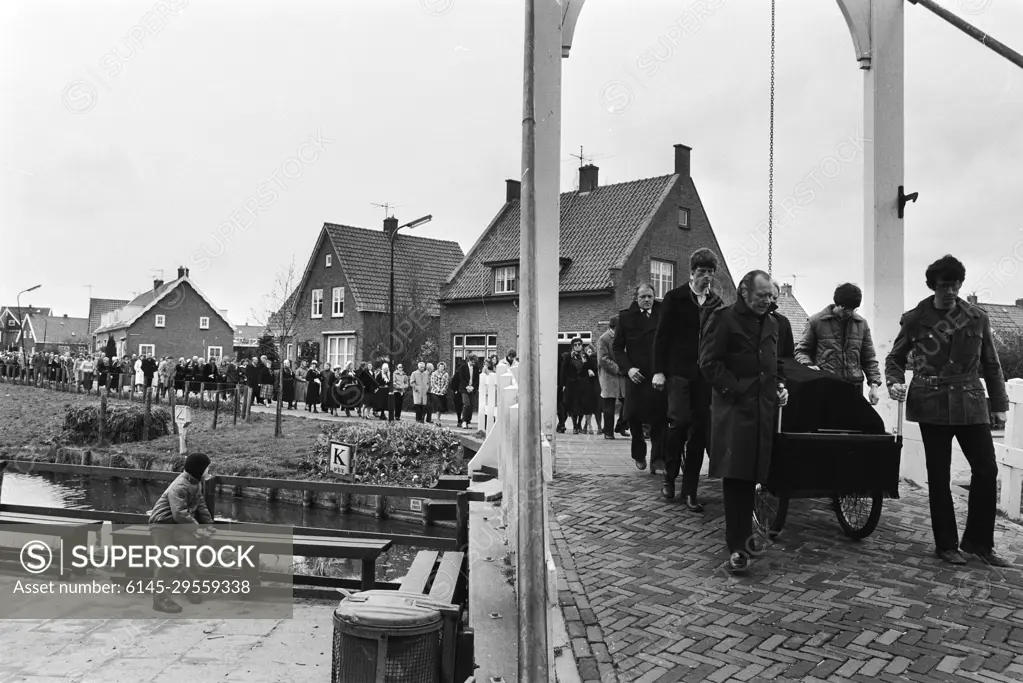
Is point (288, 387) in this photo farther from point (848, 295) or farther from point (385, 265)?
point (848, 295)

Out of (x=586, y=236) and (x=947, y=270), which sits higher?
(x=586, y=236)

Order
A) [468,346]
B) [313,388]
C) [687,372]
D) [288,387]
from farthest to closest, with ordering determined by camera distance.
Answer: [468,346], [288,387], [313,388], [687,372]

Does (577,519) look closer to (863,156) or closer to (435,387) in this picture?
(863,156)

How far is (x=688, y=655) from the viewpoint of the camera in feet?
13.2

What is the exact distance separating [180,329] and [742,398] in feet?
237

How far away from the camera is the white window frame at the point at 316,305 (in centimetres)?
4322

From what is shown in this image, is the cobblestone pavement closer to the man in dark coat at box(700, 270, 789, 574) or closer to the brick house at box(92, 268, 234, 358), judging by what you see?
the man in dark coat at box(700, 270, 789, 574)

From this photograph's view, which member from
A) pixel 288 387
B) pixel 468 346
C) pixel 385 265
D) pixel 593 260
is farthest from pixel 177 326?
pixel 593 260

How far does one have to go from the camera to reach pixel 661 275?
32438mm

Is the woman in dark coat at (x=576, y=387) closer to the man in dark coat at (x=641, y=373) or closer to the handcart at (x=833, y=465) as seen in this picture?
the man in dark coat at (x=641, y=373)

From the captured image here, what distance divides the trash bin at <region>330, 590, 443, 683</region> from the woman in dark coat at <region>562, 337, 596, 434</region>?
1191cm

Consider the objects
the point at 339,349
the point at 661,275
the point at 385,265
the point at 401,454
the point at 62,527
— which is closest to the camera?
the point at 62,527

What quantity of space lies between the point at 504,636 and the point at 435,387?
17324 mm

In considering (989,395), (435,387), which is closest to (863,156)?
(989,395)
